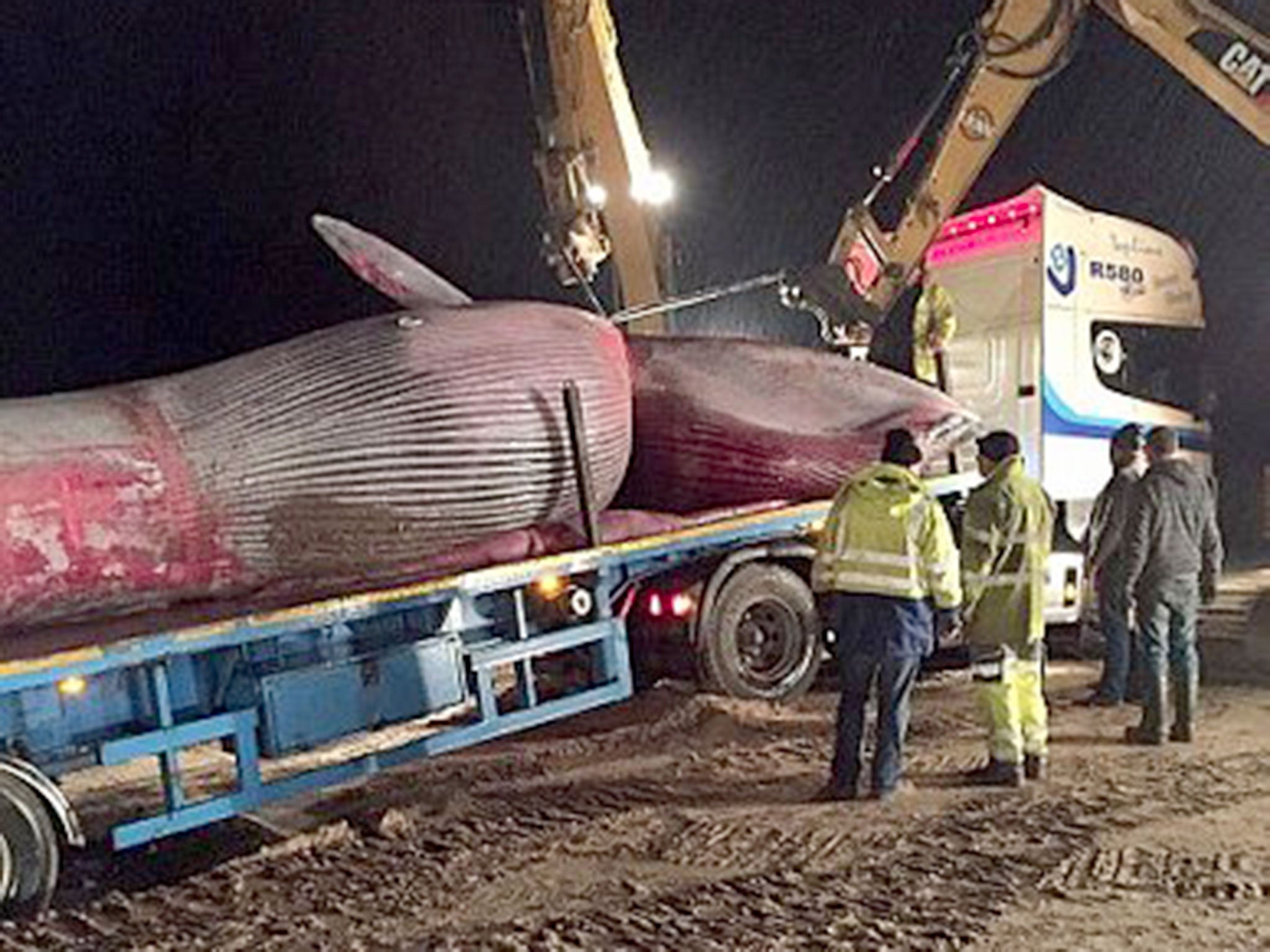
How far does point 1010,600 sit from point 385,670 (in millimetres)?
2601

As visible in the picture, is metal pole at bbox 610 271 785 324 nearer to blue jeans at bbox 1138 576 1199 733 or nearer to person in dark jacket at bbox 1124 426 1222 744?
person in dark jacket at bbox 1124 426 1222 744

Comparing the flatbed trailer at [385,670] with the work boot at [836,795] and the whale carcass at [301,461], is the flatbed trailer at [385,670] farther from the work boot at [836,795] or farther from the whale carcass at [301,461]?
the work boot at [836,795]

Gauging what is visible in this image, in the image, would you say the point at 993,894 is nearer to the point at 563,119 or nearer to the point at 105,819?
the point at 105,819

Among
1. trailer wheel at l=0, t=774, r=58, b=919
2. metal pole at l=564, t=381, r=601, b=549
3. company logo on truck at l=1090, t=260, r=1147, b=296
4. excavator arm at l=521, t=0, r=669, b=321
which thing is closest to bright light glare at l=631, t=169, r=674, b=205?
excavator arm at l=521, t=0, r=669, b=321

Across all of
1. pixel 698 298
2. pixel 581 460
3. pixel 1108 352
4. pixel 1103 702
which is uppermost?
pixel 698 298

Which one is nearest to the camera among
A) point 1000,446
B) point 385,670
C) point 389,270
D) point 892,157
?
point 385,670

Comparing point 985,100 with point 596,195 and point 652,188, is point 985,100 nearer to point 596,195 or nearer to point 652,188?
point 652,188

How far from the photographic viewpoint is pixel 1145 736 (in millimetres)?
6484

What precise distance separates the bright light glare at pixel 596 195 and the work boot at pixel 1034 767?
600 cm

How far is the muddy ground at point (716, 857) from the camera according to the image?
4324 millimetres

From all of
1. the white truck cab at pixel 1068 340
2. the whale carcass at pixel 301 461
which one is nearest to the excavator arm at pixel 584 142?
the white truck cab at pixel 1068 340

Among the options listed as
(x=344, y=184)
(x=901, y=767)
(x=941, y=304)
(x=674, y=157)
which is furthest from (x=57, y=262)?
(x=901, y=767)

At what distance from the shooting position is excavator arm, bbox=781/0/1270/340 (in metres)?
8.58

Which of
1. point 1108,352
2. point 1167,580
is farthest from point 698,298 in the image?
point 1167,580
